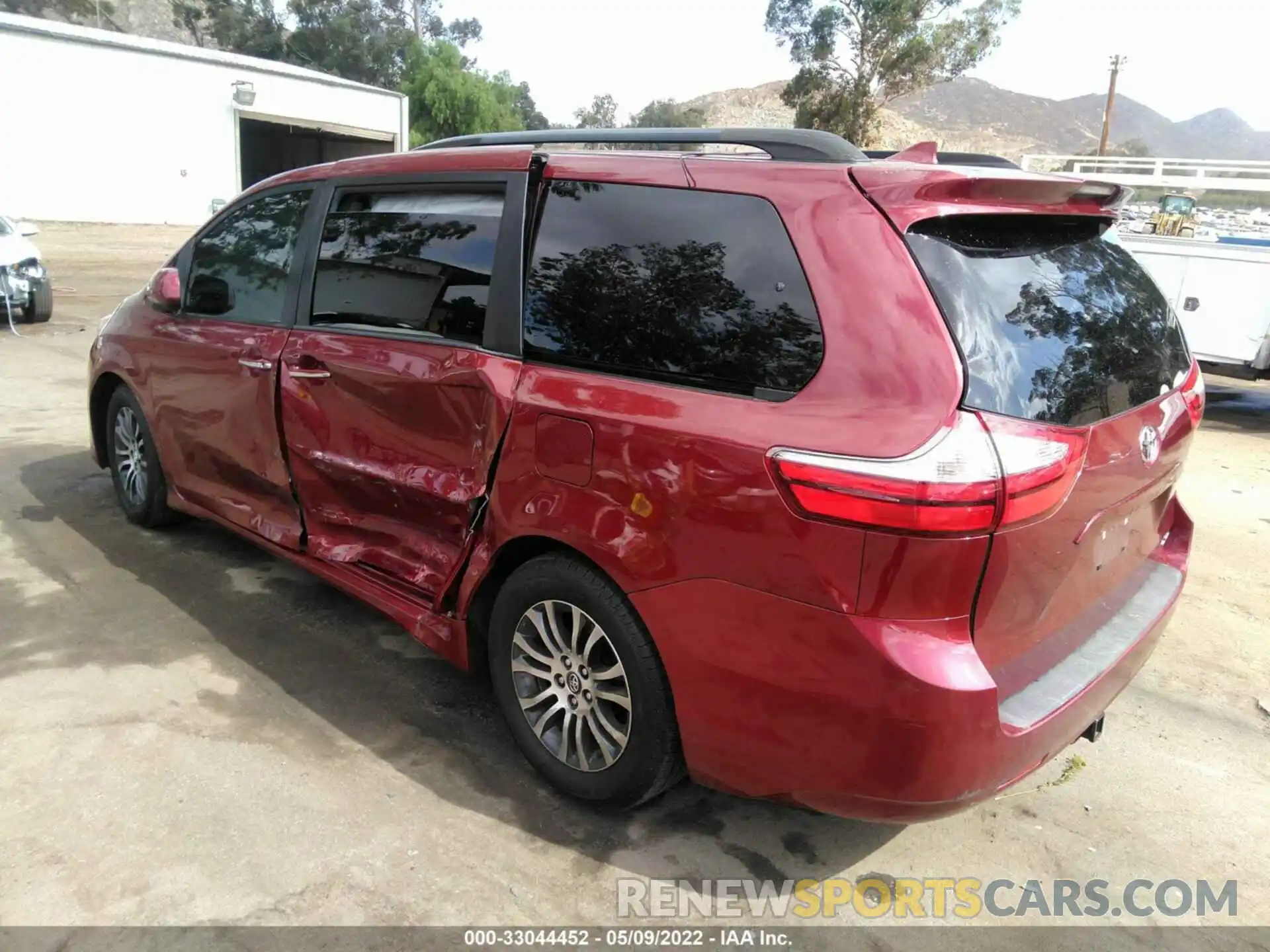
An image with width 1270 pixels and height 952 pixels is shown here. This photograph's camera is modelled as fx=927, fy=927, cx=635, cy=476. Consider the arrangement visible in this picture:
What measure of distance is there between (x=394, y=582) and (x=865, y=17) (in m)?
41.9

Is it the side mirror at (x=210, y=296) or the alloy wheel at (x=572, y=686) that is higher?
the side mirror at (x=210, y=296)

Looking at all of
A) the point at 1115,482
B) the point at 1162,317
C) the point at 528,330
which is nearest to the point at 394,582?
the point at 528,330

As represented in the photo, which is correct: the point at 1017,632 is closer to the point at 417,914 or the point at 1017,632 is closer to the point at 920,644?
the point at 920,644

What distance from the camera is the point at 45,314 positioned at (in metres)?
12.1

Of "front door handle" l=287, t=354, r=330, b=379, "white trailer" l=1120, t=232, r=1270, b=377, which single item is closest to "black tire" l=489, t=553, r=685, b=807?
"front door handle" l=287, t=354, r=330, b=379

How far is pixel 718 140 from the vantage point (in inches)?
106

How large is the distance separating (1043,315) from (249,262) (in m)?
3.26

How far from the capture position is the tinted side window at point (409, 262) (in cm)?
301

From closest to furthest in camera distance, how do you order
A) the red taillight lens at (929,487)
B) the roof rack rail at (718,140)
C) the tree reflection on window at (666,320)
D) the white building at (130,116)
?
the red taillight lens at (929,487), the tree reflection on window at (666,320), the roof rack rail at (718,140), the white building at (130,116)

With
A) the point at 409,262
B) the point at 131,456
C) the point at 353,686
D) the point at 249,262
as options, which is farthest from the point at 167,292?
the point at 353,686

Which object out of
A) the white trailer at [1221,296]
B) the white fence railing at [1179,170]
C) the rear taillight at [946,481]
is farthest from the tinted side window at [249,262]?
the white fence railing at [1179,170]

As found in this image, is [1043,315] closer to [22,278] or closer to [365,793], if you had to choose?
[365,793]

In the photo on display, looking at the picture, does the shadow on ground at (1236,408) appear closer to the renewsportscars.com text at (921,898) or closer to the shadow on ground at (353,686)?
the renewsportscars.com text at (921,898)

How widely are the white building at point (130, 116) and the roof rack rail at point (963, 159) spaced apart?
28101 mm
